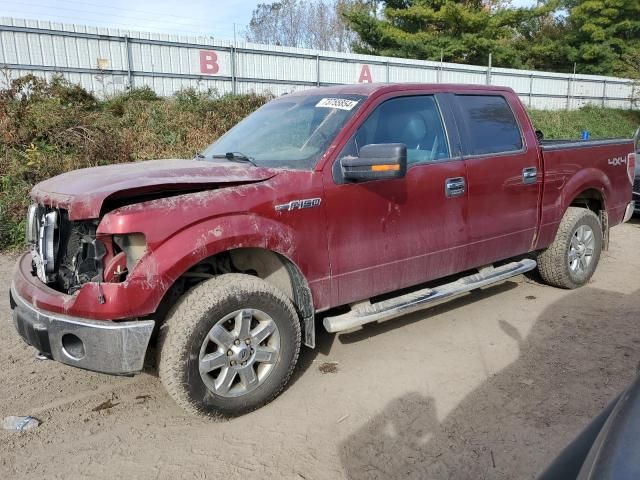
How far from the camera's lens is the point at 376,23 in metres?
28.4

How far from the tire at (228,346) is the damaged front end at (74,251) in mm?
413

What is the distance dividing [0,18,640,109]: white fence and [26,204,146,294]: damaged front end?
38.1ft

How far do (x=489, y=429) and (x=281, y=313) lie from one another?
1.37m

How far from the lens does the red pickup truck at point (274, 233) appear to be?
2842mm

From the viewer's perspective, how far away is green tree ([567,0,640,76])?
3469cm

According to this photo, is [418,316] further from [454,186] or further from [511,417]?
[511,417]

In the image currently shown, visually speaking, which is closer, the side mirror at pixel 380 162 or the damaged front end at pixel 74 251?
the damaged front end at pixel 74 251

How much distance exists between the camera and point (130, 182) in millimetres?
2902

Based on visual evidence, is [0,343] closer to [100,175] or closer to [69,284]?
[69,284]

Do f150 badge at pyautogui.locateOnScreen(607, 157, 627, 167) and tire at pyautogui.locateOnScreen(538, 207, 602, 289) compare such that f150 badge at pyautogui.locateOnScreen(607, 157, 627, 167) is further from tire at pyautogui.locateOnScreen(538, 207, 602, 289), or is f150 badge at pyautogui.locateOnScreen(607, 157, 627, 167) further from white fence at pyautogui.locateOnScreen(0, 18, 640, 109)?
white fence at pyautogui.locateOnScreen(0, 18, 640, 109)

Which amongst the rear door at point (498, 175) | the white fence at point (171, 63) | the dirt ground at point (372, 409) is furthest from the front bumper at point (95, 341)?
the white fence at point (171, 63)

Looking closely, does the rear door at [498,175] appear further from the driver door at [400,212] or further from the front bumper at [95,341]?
the front bumper at [95,341]

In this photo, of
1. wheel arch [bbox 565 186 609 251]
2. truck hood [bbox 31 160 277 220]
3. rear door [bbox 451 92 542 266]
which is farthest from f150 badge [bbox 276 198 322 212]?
wheel arch [bbox 565 186 609 251]

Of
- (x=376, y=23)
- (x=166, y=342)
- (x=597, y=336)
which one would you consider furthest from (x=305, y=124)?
(x=376, y=23)
